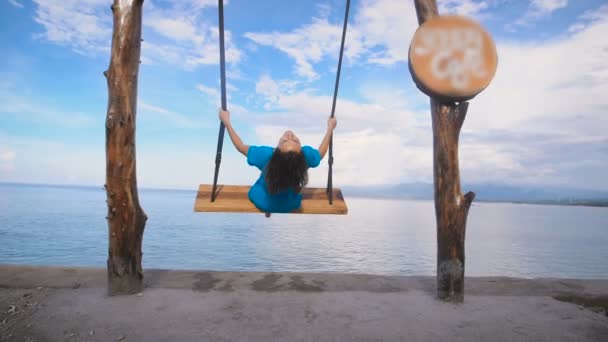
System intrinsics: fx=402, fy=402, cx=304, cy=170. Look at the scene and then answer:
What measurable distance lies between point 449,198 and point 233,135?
2097 millimetres

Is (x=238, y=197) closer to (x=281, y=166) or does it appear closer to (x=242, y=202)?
(x=242, y=202)

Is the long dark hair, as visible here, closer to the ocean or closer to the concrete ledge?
the concrete ledge

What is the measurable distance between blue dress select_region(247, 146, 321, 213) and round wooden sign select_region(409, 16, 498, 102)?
1203 mm

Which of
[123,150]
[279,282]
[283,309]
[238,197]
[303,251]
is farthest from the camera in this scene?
[303,251]

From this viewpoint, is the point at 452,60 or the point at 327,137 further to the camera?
the point at 327,137

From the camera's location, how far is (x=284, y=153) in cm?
355

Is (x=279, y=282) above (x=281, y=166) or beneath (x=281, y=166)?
beneath

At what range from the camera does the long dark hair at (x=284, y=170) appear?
3551mm

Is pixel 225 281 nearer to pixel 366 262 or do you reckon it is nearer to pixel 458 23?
pixel 458 23

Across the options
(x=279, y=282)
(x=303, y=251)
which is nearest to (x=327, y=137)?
(x=279, y=282)

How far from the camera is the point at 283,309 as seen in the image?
339 cm

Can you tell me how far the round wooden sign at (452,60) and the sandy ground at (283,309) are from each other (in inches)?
77.3

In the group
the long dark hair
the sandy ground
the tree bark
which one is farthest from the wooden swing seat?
the sandy ground

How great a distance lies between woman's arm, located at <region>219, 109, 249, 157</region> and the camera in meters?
3.67
